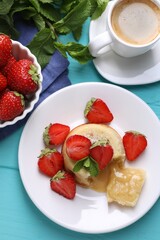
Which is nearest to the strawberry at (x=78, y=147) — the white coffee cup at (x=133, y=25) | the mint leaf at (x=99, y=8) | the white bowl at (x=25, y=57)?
the white bowl at (x=25, y=57)

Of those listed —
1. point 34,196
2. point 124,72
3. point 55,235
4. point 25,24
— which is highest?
point 25,24

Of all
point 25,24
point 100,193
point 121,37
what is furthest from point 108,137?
point 25,24

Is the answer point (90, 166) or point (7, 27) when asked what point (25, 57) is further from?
point (90, 166)

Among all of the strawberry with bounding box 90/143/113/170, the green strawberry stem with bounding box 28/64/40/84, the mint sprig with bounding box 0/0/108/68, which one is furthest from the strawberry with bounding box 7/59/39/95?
the strawberry with bounding box 90/143/113/170

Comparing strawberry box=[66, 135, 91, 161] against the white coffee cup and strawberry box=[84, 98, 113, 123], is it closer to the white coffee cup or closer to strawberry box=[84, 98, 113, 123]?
strawberry box=[84, 98, 113, 123]

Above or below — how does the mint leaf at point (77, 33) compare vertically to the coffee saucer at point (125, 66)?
above

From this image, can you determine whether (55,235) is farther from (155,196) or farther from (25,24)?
(25,24)

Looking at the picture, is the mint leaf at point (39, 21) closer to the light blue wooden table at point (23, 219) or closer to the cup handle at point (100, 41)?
the cup handle at point (100, 41)
